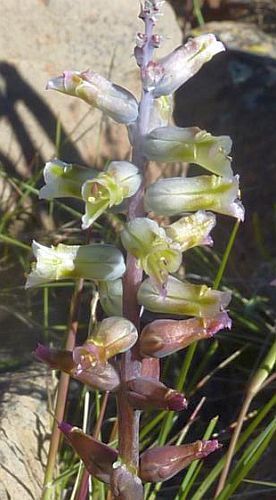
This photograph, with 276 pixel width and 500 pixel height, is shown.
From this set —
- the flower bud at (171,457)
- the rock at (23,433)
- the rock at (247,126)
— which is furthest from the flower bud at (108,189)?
the rock at (247,126)

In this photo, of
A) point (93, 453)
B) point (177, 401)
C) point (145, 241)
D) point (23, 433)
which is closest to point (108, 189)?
point (145, 241)

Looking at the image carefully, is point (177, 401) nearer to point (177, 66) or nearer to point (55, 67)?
point (177, 66)

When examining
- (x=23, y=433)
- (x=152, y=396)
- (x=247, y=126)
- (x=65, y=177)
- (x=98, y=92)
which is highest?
(x=98, y=92)

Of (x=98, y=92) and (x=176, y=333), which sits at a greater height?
(x=98, y=92)

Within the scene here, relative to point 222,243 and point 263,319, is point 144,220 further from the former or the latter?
point 222,243

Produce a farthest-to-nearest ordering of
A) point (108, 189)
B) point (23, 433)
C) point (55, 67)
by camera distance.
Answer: point (55, 67) → point (23, 433) → point (108, 189)

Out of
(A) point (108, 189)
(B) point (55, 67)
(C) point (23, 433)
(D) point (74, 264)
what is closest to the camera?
(A) point (108, 189)
